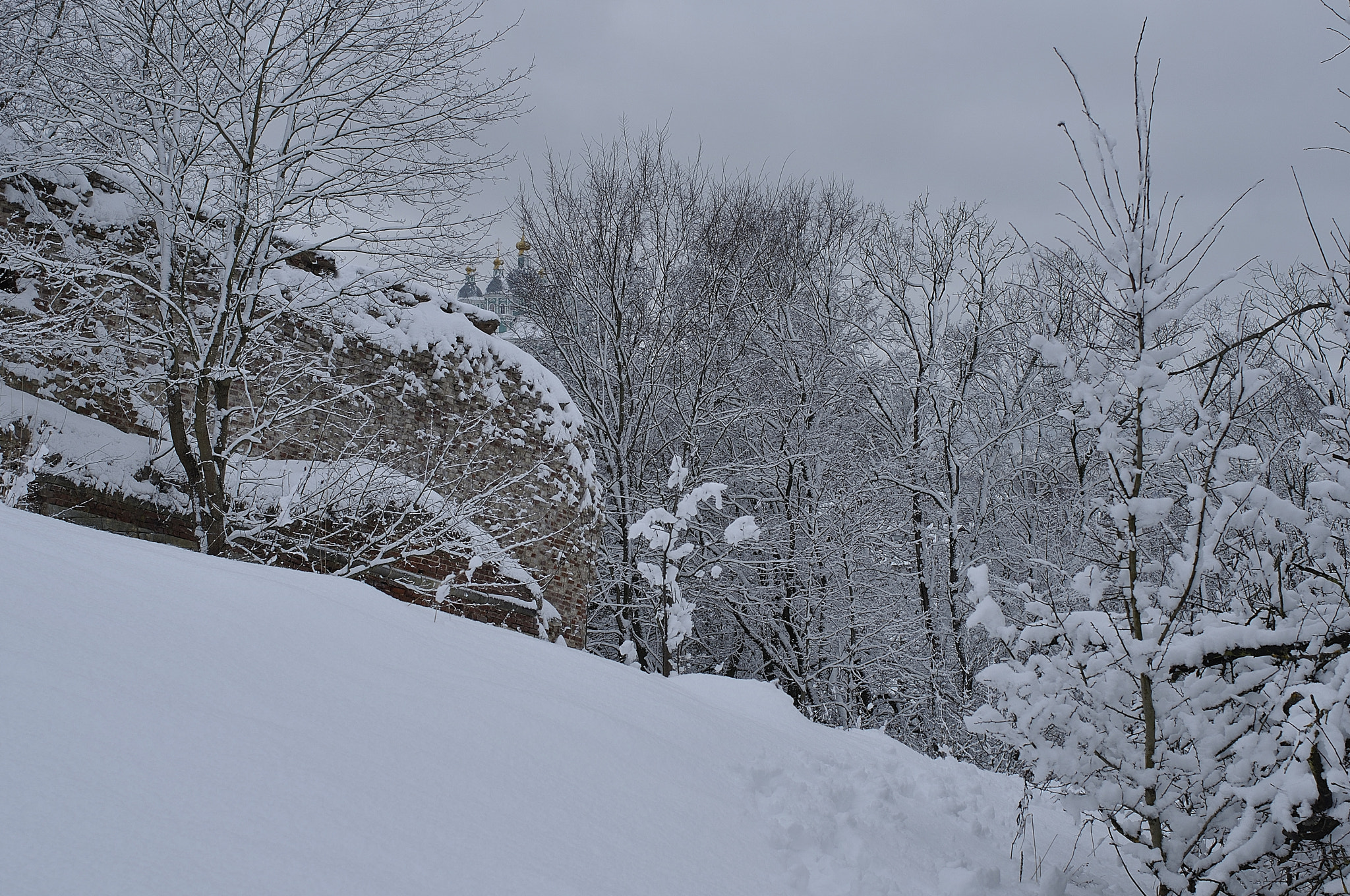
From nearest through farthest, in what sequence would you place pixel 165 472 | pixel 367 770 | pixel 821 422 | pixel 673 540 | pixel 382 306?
pixel 367 770, pixel 673 540, pixel 165 472, pixel 382 306, pixel 821 422

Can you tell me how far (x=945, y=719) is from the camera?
39.4 ft

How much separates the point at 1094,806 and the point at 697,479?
9.66 m

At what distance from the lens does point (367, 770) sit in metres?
1.87

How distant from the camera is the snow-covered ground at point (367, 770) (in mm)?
1402

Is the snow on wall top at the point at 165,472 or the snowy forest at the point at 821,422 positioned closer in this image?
the snowy forest at the point at 821,422

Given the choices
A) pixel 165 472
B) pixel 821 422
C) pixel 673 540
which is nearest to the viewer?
pixel 673 540

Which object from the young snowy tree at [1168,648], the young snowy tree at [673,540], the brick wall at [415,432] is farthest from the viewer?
the brick wall at [415,432]

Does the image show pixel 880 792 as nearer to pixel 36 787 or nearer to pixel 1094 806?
pixel 1094 806

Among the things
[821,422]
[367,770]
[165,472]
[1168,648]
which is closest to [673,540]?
[1168,648]

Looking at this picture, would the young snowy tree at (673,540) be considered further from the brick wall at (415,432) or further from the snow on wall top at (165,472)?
the snow on wall top at (165,472)

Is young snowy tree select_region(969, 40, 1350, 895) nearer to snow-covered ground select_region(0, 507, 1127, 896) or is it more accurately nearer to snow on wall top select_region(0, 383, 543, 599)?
snow-covered ground select_region(0, 507, 1127, 896)

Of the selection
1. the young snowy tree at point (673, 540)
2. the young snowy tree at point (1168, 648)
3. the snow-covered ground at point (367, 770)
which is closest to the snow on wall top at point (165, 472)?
the young snowy tree at point (673, 540)

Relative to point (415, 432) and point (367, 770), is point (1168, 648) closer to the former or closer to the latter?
point (367, 770)

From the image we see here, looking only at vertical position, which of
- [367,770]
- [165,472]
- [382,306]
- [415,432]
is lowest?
[367,770]
